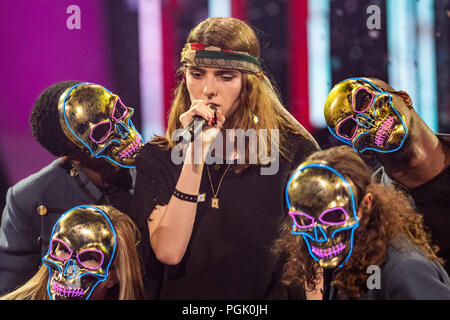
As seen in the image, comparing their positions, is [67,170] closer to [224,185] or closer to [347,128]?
[224,185]

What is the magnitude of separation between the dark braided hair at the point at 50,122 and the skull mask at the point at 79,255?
1.46ft

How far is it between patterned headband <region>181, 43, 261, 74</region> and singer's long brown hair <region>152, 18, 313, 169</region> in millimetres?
24

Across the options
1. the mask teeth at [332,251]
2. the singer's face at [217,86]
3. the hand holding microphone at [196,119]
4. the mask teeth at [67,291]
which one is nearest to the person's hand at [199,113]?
the hand holding microphone at [196,119]

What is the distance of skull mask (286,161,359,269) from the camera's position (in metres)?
2.07

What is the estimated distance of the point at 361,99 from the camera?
2.37 metres

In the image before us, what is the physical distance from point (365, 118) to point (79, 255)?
1.19 m

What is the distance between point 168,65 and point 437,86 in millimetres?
1197

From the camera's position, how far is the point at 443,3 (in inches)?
107

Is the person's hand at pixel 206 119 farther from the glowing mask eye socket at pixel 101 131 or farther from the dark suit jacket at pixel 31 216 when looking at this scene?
the dark suit jacket at pixel 31 216

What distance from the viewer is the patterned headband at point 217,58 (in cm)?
236

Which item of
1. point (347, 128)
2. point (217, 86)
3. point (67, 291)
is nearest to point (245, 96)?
point (217, 86)

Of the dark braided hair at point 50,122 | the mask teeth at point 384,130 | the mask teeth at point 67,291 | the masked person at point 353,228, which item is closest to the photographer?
the masked person at point 353,228

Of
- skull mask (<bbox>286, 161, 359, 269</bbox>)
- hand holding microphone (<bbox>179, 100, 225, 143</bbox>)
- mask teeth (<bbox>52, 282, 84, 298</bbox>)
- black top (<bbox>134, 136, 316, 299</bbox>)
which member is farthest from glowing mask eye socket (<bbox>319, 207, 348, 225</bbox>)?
mask teeth (<bbox>52, 282, 84, 298</bbox>)

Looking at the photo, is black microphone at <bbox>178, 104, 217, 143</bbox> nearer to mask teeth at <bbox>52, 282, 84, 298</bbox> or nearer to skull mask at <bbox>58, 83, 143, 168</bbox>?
skull mask at <bbox>58, 83, 143, 168</bbox>
